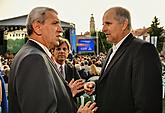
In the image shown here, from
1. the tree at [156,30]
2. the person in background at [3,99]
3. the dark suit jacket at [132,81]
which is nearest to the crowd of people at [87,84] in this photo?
the dark suit jacket at [132,81]

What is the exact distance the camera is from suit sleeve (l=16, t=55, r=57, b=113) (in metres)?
1.82

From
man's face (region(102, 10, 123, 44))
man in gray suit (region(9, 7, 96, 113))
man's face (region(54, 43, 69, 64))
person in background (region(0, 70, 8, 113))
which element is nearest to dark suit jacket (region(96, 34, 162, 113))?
man's face (region(102, 10, 123, 44))

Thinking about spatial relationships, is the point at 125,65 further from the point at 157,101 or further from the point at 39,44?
the point at 39,44

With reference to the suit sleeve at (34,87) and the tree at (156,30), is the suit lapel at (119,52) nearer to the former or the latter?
the suit sleeve at (34,87)

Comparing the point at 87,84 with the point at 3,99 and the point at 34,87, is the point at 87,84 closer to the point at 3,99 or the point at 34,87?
the point at 3,99

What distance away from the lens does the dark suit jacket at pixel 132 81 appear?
2447 mm

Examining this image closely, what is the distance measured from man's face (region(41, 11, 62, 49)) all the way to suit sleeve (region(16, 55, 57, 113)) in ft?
0.99

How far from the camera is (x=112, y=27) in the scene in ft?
9.52

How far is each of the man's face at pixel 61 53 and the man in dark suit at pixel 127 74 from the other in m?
1.30

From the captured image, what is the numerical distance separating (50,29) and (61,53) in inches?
80.8

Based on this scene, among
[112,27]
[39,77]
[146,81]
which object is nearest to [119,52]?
[112,27]

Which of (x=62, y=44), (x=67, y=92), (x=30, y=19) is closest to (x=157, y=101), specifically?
(x=67, y=92)

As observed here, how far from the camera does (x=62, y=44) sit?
13.9ft

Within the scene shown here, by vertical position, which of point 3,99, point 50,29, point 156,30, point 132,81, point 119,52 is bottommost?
point 3,99
